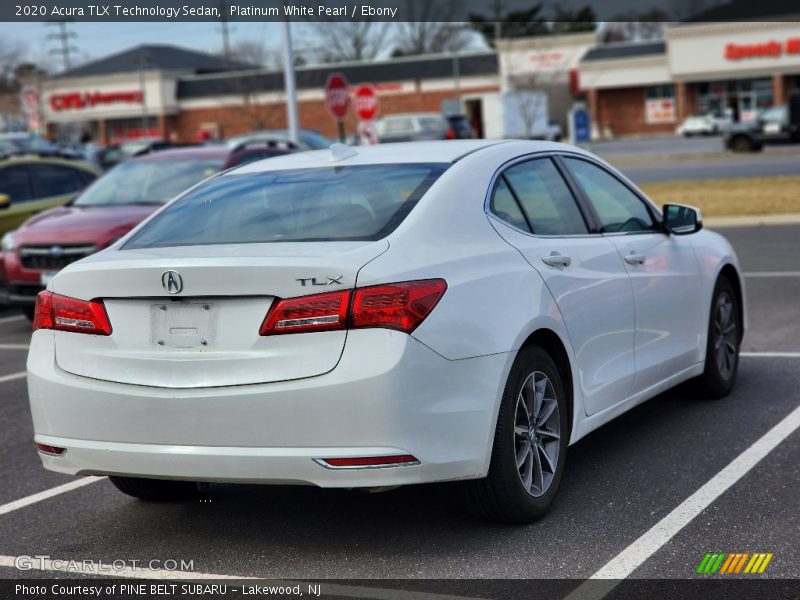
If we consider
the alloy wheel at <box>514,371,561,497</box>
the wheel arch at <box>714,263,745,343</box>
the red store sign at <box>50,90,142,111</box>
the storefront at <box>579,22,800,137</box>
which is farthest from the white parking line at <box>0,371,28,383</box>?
the red store sign at <box>50,90,142,111</box>

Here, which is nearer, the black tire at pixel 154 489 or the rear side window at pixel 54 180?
the black tire at pixel 154 489

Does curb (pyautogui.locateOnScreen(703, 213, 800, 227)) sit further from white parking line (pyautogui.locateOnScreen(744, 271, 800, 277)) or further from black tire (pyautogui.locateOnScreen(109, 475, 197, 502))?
black tire (pyautogui.locateOnScreen(109, 475, 197, 502))

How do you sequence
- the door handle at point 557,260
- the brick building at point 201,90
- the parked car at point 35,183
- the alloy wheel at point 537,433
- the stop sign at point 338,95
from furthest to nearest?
the brick building at point 201,90
the stop sign at point 338,95
the parked car at point 35,183
the door handle at point 557,260
the alloy wheel at point 537,433

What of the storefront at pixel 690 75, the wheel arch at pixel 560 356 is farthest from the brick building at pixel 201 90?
the wheel arch at pixel 560 356

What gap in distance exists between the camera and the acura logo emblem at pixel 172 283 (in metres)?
4.52

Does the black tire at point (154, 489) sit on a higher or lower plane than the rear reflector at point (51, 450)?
lower

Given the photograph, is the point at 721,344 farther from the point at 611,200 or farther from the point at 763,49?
the point at 763,49

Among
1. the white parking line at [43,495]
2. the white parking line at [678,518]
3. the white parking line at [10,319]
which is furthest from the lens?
the white parking line at [10,319]

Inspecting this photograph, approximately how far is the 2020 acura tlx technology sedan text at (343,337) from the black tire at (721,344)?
1.48 meters

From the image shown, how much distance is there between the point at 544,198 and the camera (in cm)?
579

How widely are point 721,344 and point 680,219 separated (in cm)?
95

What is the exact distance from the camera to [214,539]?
5039mm

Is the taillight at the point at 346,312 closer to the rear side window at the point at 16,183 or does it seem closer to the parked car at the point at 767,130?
the rear side window at the point at 16,183

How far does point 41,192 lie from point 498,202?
1103 centimetres
